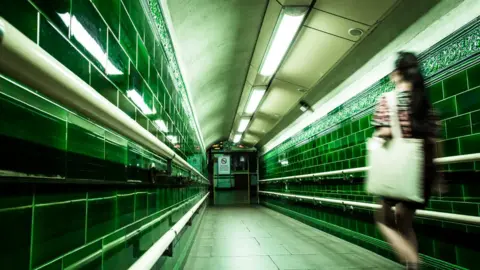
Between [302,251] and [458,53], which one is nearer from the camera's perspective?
[458,53]

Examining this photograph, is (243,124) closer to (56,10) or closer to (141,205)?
(141,205)

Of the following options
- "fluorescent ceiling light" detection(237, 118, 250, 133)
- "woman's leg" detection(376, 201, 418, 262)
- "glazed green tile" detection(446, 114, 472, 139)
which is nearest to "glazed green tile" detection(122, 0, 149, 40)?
"woman's leg" detection(376, 201, 418, 262)

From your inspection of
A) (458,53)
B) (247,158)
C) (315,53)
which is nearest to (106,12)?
(458,53)

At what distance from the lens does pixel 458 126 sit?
2.41 m

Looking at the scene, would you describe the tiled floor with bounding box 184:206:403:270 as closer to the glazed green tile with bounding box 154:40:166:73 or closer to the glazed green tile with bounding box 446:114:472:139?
the glazed green tile with bounding box 446:114:472:139

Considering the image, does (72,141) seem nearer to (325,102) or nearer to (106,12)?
(106,12)

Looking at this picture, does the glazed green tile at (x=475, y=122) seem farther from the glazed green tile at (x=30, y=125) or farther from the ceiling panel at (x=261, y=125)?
the ceiling panel at (x=261, y=125)

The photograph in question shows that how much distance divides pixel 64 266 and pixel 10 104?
458 mm

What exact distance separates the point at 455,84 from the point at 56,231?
105 inches

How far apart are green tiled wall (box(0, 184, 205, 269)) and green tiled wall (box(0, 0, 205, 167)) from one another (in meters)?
0.35

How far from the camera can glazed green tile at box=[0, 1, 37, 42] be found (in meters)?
0.65

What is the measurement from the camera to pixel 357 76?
434 cm

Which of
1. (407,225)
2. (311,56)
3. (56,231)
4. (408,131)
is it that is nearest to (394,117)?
(408,131)

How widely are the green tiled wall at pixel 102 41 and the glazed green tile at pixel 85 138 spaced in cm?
14
